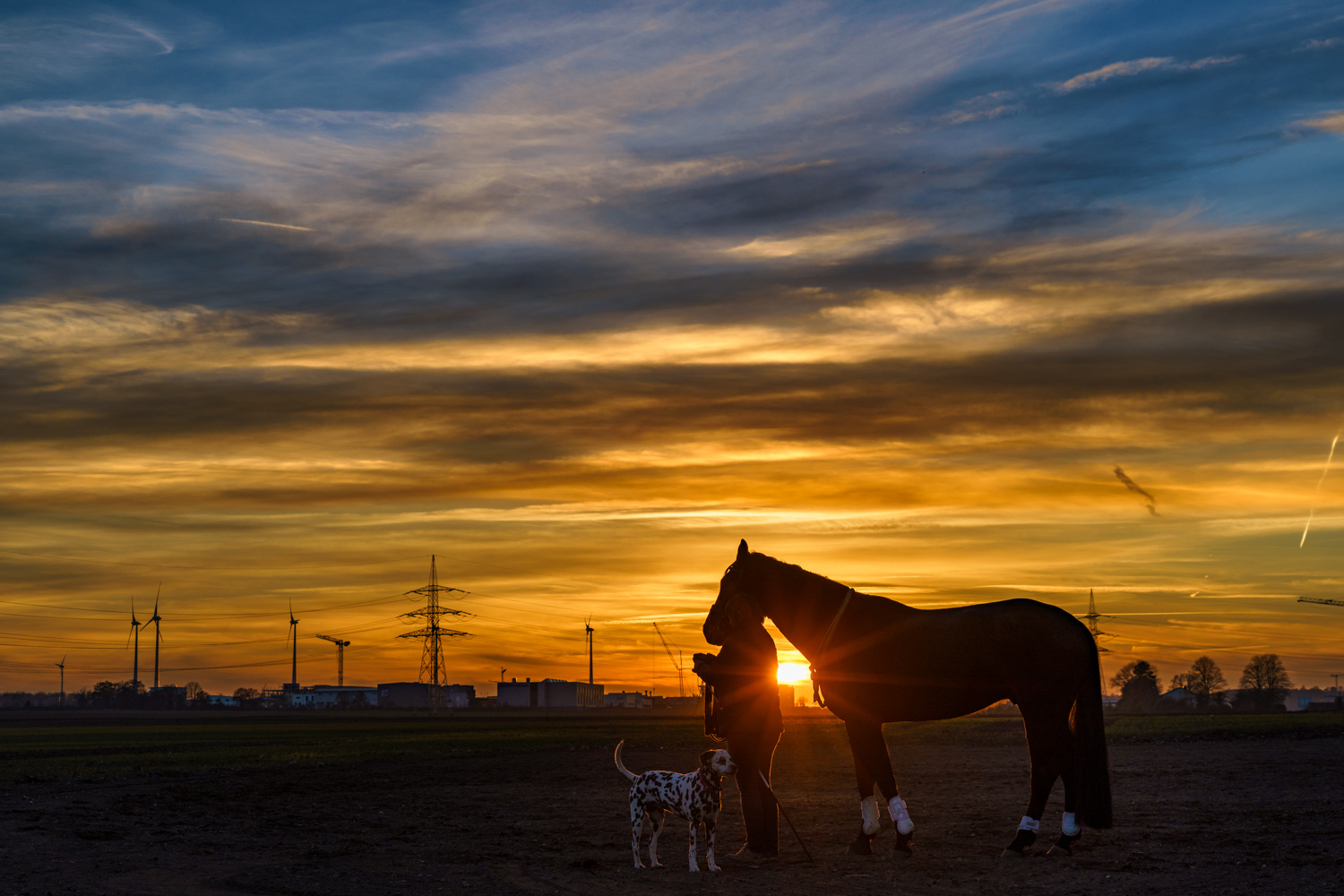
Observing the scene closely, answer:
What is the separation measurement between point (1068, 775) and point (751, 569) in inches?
185

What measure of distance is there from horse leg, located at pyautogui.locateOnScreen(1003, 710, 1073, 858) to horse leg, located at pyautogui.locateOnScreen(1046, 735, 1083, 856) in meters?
0.06

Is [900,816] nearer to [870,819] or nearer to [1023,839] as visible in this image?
[870,819]

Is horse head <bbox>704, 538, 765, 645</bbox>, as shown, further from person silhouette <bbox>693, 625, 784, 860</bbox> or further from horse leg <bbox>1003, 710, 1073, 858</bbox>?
horse leg <bbox>1003, 710, 1073, 858</bbox>

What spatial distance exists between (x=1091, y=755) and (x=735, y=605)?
15.7 feet

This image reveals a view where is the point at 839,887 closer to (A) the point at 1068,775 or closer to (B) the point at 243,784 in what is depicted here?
(A) the point at 1068,775

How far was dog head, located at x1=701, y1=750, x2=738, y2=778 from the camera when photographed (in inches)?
576

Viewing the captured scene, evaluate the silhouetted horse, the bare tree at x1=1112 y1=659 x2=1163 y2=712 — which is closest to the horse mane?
Answer: the silhouetted horse

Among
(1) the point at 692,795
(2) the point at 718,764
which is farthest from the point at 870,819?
(1) the point at 692,795

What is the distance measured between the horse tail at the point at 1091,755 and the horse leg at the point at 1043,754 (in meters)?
0.17

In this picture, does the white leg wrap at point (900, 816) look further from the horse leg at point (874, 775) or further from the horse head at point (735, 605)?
the horse head at point (735, 605)

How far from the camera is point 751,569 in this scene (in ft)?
48.6

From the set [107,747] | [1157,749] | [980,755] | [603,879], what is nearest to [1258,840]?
[603,879]

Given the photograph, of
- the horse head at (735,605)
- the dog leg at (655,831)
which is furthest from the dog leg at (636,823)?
the horse head at (735,605)

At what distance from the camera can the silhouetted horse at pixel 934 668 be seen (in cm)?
1398
